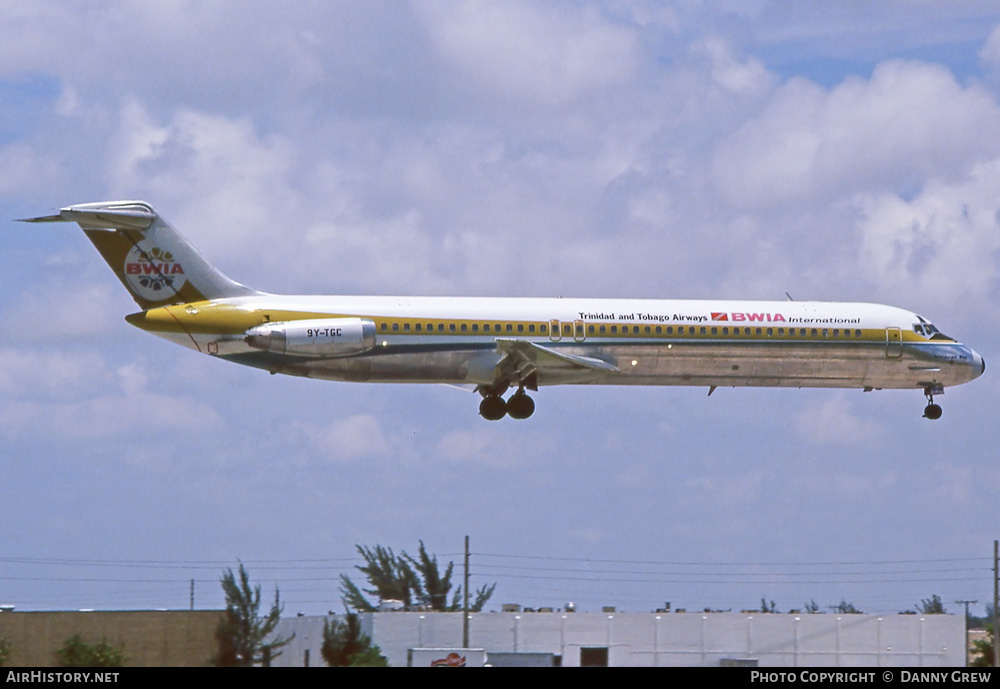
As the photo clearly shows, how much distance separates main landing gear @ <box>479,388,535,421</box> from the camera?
41.8 metres

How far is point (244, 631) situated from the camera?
34.2 m

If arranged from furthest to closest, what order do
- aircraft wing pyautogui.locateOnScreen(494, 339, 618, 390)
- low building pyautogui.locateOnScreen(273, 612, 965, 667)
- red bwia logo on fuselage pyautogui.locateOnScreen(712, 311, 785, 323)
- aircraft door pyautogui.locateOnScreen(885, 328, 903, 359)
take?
low building pyautogui.locateOnScreen(273, 612, 965, 667)
aircraft door pyautogui.locateOnScreen(885, 328, 903, 359)
red bwia logo on fuselage pyautogui.locateOnScreen(712, 311, 785, 323)
aircraft wing pyautogui.locateOnScreen(494, 339, 618, 390)

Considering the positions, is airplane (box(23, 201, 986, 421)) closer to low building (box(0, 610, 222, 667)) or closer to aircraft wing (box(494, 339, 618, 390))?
aircraft wing (box(494, 339, 618, 390))

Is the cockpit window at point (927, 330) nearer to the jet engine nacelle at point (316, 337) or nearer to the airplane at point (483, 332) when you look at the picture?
the airplane at point (483, 332)

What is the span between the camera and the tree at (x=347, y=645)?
3462cm

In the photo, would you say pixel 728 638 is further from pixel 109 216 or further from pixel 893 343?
pixel 109 216

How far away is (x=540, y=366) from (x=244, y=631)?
1061cm

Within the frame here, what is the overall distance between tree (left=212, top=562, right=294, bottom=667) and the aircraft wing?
9.08 meters

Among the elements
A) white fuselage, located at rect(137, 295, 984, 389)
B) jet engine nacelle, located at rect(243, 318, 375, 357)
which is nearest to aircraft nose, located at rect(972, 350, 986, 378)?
white fuselage, located at rect(137, 295, 984, 389)

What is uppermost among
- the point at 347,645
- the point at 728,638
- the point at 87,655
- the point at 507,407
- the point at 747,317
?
the point at 747,317

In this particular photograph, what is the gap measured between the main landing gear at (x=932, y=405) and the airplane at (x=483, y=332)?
5.73 feet

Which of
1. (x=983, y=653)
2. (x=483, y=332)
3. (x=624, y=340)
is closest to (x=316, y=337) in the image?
(x=483, y=332)
